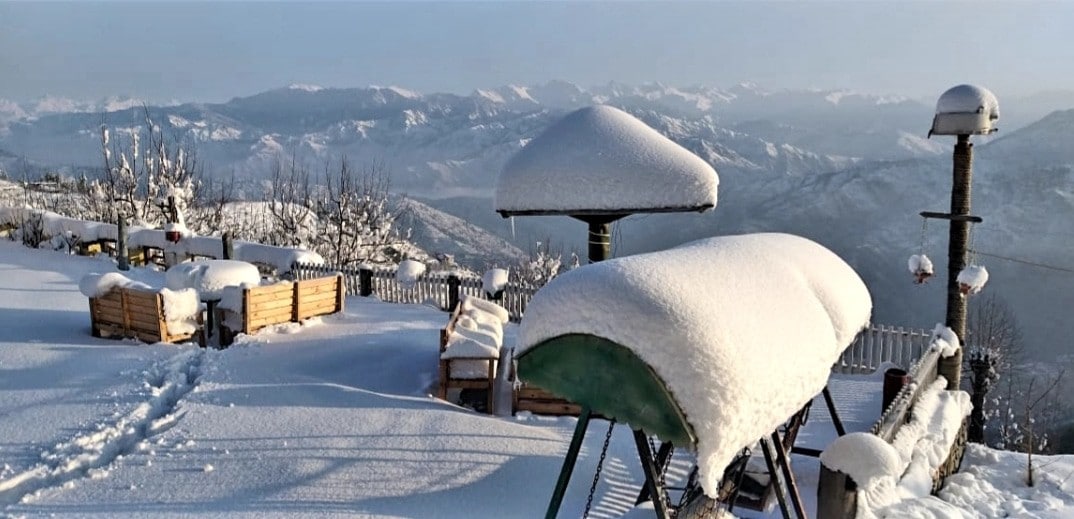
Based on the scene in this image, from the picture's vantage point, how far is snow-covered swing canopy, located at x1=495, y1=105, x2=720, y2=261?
5004 millimetres

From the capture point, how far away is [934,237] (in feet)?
274

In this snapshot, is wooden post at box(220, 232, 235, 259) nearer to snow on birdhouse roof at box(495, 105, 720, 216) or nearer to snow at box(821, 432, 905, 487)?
snow on birdhouse roof at box(495, 105, 720, 216)

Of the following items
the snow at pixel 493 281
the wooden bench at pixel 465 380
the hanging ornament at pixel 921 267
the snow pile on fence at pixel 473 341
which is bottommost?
the wooden bench at pixel 465 380

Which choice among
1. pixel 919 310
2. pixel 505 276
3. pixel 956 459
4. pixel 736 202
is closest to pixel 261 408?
pixel 505 276

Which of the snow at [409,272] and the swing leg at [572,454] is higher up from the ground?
the swing leg at [572,454]

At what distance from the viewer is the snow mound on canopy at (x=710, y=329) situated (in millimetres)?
3002

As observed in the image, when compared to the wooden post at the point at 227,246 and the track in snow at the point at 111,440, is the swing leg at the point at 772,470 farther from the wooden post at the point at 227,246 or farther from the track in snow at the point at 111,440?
the wooden post at the point at 227,246

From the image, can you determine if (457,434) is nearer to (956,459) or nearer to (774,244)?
(774,244)

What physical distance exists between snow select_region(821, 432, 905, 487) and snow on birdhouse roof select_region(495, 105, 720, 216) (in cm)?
198

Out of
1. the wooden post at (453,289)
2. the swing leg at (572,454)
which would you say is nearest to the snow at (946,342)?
the swing leg at (572,454)

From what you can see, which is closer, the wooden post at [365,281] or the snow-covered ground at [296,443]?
the snow-covered ground at [296,443]

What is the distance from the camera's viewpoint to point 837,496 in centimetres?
462

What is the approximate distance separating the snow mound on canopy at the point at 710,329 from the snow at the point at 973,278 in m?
6.85

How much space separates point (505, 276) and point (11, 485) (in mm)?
9434
